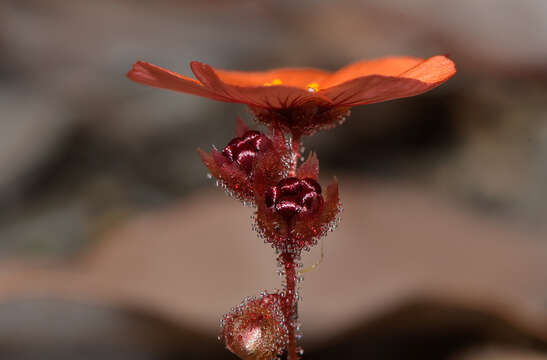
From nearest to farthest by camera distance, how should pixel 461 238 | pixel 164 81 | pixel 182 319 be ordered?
pixel 164 81 < pixel 182 319 < pixel 461 238

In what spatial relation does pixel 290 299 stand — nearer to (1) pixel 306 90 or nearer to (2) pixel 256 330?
(2) pixel 256 330

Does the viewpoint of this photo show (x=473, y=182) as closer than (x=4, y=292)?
No

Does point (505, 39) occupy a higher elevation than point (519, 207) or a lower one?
higher

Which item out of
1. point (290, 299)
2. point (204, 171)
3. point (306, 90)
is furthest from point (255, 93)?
point (204, 171)

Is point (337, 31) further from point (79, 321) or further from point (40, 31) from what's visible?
point (79, 321)

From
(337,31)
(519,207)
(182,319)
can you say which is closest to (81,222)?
(182,319)

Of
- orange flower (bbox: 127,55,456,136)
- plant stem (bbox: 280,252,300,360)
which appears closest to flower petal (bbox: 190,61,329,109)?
orange flower (bbox: 127,55,456,136)

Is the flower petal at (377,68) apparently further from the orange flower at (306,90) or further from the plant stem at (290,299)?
the plant stem at (290,299)
